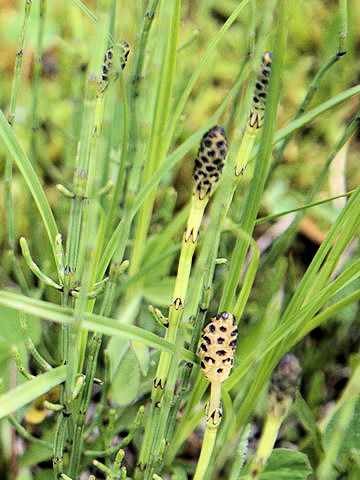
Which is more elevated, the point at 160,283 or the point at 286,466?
the point at 160,283

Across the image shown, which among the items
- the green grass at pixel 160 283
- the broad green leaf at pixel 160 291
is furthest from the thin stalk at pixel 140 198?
the broad green leaf at pixel 160 291

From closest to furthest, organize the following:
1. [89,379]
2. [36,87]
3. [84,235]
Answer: [84,235], [89,379], [36,87]

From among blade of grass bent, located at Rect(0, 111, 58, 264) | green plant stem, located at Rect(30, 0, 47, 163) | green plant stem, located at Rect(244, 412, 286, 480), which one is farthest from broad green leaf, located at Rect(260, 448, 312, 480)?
green plant stem, located at Rect(30, 0, 47, 163)

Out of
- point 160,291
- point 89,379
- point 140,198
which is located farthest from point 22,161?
point 160,291

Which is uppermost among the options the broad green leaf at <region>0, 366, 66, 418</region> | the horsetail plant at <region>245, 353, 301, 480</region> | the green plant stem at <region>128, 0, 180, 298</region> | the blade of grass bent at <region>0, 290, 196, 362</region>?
the green plant stem at <region>128, 0, 180, 298</region>

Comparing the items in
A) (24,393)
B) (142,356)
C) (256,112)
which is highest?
(256,112)

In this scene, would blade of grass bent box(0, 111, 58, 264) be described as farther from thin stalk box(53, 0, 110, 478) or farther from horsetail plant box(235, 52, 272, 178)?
horsetail plant box(235, 52, 272, 178)

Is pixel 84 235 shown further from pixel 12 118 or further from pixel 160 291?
pixel 160 291

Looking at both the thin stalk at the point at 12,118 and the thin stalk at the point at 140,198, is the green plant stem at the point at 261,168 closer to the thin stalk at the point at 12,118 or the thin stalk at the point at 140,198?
the thin stalk at the point at 140,198
